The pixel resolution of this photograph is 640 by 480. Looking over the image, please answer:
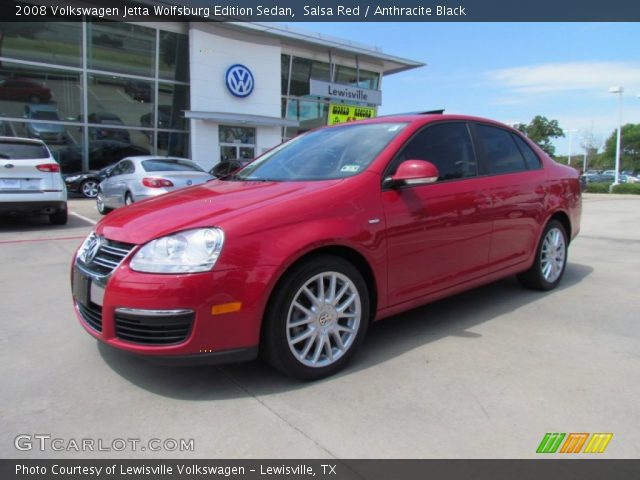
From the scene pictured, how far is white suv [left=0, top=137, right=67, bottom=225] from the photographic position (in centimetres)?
822

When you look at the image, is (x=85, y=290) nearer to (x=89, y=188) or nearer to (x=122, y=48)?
(x=89, y=188)

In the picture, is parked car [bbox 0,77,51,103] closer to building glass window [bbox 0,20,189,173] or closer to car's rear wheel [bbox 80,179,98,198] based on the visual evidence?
building glass window [bbox 0,20,189,173]

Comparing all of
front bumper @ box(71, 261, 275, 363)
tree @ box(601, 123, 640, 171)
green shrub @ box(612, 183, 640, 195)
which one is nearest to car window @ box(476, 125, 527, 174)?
front bumper @ box(71, 261, 275, 363)

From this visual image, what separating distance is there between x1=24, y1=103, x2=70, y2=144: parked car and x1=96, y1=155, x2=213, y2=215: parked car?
8464 millimetres

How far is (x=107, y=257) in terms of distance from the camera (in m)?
2.85

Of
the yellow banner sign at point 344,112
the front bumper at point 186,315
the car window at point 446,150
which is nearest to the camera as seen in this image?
the front bumper at point 186,315

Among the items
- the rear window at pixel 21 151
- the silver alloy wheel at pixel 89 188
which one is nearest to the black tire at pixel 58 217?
the rear window at pixel 21 151

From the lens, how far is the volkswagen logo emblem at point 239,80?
19.9 meters

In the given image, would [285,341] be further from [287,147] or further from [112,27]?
[112,27]

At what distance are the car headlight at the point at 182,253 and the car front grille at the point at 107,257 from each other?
141mm

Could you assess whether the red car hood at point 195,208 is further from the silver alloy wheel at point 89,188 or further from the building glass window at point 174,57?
the building glass window at point 174,57

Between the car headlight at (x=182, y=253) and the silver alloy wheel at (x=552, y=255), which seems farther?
the silver alloy wheel at (x=552, y=255)

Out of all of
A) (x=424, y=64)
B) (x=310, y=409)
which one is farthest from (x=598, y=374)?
(x=424, y=64)

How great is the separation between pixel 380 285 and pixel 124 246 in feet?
5.14
